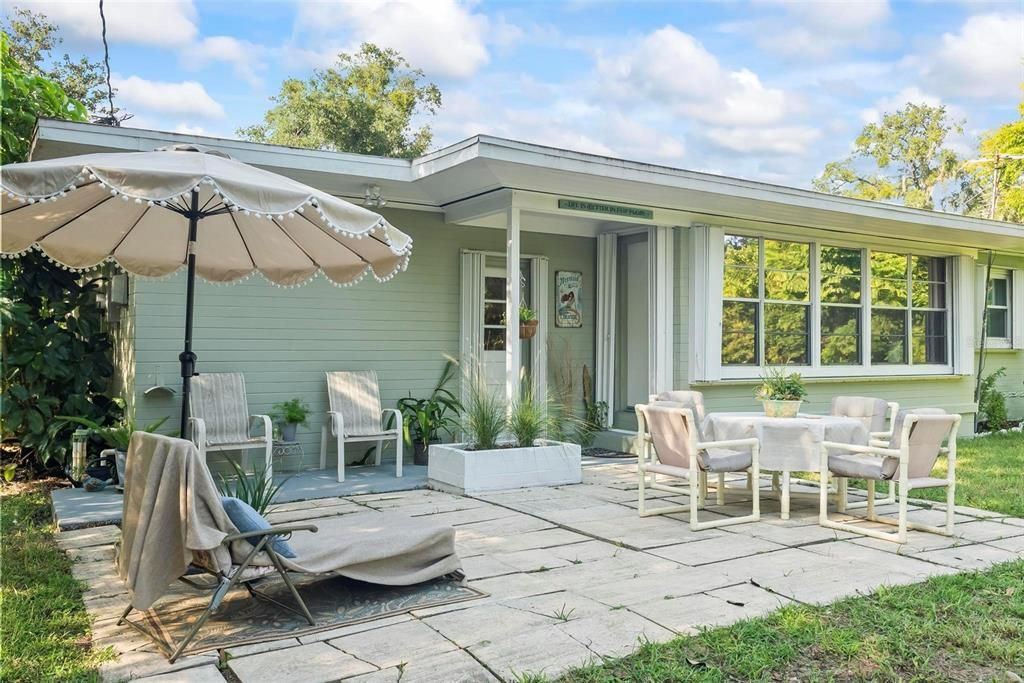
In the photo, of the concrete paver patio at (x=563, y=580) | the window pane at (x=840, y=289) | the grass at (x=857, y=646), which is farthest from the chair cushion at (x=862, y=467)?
the window pane at (x=840, y=289)

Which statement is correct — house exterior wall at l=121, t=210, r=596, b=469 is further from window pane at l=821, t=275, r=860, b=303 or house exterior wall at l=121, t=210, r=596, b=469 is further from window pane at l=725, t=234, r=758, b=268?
window pane at l=821, t=275, r=860, b=303

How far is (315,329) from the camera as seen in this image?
7406 millimetres

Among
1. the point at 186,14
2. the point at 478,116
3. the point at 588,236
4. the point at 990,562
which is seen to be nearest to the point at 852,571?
the point at 990,562

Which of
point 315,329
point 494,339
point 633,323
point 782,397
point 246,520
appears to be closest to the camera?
point 246,520

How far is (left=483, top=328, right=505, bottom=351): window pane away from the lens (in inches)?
333

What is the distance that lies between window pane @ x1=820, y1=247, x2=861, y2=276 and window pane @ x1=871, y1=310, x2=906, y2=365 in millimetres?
630

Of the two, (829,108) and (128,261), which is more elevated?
(829,108)

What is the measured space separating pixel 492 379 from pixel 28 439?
427 cm

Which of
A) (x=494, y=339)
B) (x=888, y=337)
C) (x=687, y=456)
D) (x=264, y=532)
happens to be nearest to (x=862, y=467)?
(x=687, y=456)

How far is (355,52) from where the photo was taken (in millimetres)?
27344

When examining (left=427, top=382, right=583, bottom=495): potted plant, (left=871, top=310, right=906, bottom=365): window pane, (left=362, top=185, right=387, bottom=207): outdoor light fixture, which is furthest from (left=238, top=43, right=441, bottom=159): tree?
(left=427, top=382, right=583, bottom=495): potted plant

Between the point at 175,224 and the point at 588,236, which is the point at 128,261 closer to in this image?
the point at 175,224

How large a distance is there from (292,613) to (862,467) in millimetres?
3552

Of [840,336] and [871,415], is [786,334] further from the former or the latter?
[871,415]
